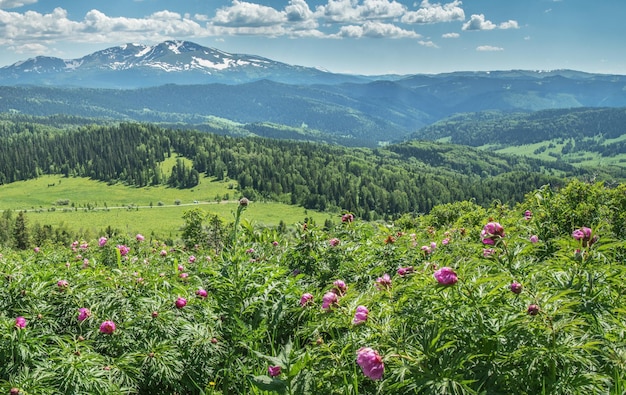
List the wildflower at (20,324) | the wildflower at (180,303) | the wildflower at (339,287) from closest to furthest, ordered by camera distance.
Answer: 1. the wildflower at (339,287)
2. the wildflower at (20,324)
3. the wildflower at (180,303)

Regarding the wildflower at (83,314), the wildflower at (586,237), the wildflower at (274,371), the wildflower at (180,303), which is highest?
the wildflower at (586,237)

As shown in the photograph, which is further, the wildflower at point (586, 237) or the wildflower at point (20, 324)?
the wildflower at point (20, 324)

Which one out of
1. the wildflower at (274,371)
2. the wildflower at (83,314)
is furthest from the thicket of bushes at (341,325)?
the wildflower at (83,314)

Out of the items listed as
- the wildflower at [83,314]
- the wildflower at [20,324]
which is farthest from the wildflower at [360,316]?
the wildflower at [20,324]

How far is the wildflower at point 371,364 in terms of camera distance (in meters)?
3.38

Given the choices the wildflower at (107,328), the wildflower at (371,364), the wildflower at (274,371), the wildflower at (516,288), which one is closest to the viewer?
the wildflower at (371,364)

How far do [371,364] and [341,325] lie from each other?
944 millimetres

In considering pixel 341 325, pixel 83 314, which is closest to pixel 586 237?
pixel 341 325

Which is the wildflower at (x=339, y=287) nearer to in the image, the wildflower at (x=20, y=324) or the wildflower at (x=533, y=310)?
the wildflower at (x=533, y=310)

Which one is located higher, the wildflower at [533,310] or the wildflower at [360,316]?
the wildflower at [533,310]

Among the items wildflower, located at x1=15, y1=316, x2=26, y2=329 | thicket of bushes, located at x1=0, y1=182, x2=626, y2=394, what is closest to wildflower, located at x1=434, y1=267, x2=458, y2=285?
thicket of bushes, located at x1=0, y1=182, x2=626, y2=394

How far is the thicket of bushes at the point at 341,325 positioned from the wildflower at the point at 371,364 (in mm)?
11

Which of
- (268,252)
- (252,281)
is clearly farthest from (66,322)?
(268,252)

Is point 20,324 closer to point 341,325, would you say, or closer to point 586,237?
point 341,325
